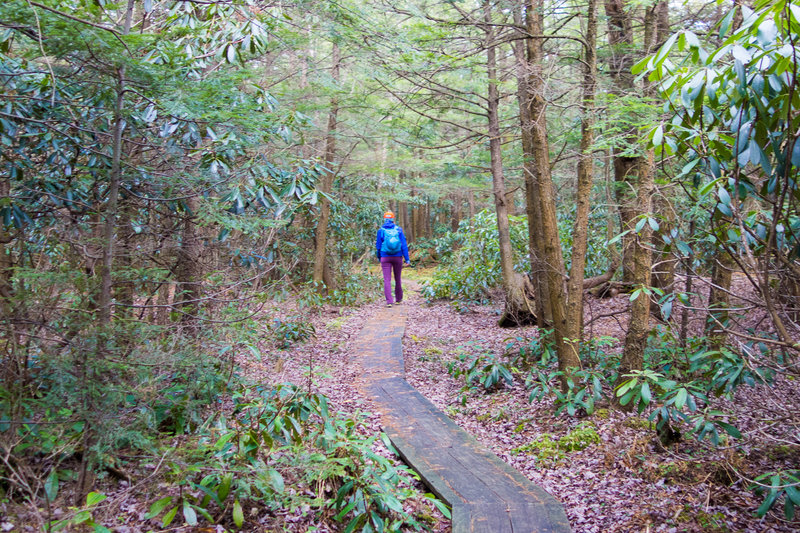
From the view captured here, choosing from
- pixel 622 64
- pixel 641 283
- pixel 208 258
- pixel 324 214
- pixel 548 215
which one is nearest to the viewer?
pixel 641 283

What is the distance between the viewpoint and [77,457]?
3461 mm

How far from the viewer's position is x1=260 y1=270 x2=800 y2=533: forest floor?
3.62 meters

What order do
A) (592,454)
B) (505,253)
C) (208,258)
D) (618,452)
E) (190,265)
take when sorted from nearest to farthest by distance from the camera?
1. (618,452)
2. (592,454)
3. (190,265)
4. (208,258)
5. (505,253)

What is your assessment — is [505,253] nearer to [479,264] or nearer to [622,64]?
[479,264]

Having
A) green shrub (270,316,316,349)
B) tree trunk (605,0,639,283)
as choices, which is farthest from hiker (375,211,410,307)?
tree trunk (605,0,639,283)

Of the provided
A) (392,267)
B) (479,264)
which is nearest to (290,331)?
(392,267)

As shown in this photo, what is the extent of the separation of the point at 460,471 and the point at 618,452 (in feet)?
5.12

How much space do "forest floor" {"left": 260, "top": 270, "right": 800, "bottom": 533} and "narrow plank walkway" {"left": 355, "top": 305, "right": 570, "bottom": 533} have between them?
24 centimetres

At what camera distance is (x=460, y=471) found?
4.21 metres

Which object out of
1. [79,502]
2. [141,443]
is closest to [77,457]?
[79,502]

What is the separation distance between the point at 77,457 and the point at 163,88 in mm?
2659

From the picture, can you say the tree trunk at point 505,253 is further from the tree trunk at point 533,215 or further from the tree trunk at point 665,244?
the tree trunk at point 665,244

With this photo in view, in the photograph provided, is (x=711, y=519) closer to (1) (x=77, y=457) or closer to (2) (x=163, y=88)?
(1) (x=77, y=457)

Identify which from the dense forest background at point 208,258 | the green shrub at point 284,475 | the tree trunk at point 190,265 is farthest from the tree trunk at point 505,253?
the tree trunk at point 190,265
